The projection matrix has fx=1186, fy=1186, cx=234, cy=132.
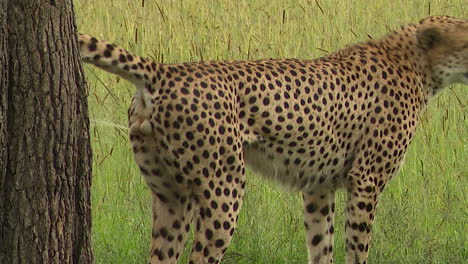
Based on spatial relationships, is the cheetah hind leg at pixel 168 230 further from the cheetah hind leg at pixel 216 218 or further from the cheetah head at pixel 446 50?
the cheetah head at pixel 446 50

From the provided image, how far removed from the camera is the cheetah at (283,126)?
4.44 meters

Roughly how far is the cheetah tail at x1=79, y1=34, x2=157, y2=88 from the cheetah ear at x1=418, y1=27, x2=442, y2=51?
1.50m

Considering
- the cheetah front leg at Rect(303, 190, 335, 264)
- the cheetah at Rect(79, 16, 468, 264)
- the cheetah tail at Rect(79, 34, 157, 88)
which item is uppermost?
the cheetah tail at Rect(79, 34, 157, 88)

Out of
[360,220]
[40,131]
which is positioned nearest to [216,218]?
[360,220]

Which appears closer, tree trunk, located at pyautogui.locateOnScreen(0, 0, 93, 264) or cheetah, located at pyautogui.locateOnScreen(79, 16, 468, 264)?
tree trunk, located at pyautogui.locateOnScreen(0, 0, 93, 264)

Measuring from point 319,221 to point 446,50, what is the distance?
0.98m

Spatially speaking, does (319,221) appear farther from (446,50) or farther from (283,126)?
(446,50)

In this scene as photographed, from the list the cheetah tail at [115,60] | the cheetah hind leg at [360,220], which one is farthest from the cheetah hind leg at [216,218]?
the cheetah hind leg at [360,220]

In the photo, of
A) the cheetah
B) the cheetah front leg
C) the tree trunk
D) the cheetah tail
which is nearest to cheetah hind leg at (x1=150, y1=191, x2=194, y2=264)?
the cheetah

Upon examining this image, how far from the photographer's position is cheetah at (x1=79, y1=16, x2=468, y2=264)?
14.6 feet

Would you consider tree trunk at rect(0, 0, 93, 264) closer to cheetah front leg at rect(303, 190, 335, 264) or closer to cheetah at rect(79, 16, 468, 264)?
cheetah at rect(79, 16, 468, 264)

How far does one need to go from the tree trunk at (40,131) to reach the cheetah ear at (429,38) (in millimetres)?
2223

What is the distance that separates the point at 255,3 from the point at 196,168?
13.1 feet

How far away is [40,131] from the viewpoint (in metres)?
3.51
